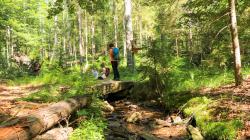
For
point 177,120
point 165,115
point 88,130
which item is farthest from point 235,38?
point 88,130

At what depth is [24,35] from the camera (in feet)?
107

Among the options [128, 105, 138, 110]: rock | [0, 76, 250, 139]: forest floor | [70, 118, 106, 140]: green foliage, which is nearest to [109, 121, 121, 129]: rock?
[0, 76, 250, 139]: forest floor

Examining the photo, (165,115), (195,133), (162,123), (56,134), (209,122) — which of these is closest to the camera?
(56,134)

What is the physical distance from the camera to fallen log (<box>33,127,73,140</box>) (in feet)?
21.4

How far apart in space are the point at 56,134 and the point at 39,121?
725 millimetres

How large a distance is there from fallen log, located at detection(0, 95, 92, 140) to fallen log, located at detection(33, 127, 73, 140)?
0.12 m

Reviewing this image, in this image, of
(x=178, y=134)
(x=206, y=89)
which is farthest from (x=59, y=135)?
(x=206, y=89)

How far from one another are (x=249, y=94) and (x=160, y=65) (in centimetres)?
365

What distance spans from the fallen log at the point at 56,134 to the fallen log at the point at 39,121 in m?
0.12

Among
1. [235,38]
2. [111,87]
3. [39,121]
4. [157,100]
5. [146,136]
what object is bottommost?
[146,136]

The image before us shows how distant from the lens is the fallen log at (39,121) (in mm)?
5329

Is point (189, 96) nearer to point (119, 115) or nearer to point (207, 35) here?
point (119, 115)

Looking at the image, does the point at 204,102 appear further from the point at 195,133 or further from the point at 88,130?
the point at 88,130

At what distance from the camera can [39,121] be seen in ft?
21.2
